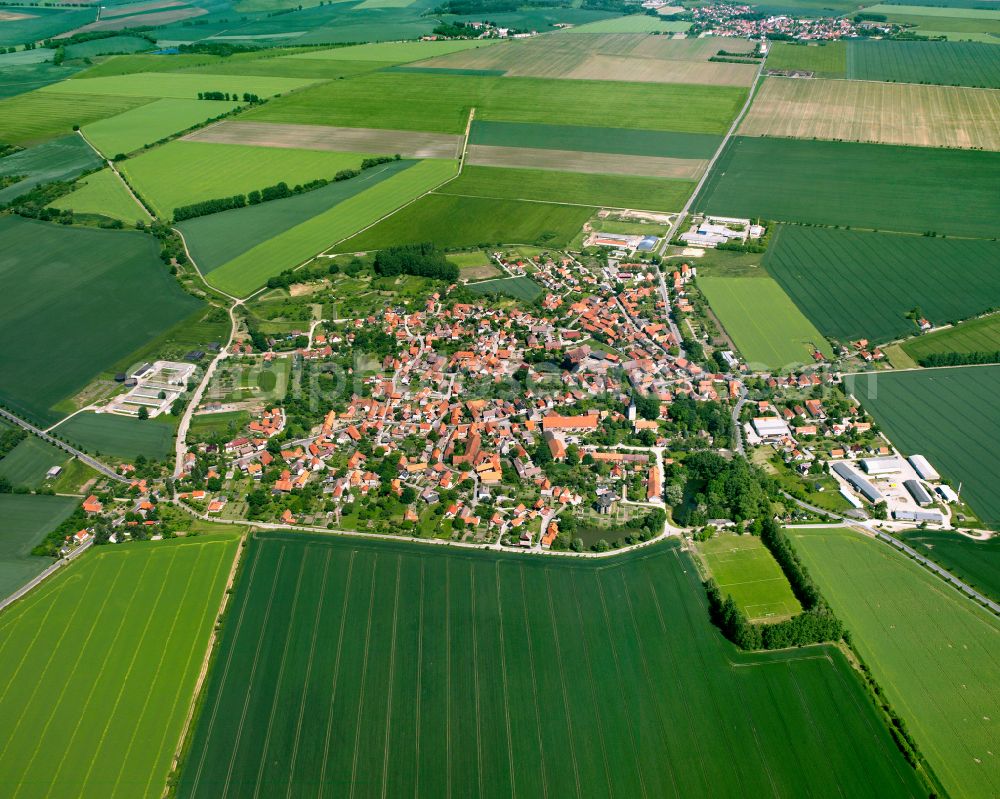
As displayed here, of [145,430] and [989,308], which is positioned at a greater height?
[989,308]

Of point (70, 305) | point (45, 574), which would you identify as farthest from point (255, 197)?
point (45, 574)

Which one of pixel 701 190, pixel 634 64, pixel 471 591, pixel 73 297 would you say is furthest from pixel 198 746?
pixel 634 64

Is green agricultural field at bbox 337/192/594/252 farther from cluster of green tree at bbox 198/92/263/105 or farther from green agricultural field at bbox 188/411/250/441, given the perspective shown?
cluster of green tree at bbox 198/92/263/105

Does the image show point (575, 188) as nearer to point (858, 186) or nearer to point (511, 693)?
point (858, 186)

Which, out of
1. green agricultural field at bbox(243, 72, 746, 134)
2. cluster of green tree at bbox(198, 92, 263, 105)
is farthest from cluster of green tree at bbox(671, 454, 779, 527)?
cluster of green tree at bbox(198, 92, 263, 105)

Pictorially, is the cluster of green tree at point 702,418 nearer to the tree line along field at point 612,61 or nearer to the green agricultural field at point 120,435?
the green agricultural field at point 120,435

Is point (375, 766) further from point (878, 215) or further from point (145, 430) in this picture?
point (878, 215)
